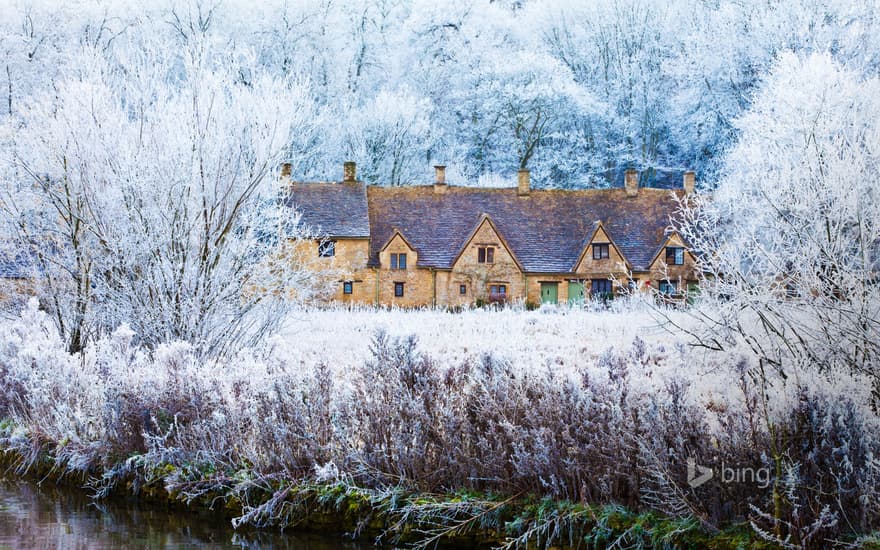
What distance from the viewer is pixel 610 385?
978cm

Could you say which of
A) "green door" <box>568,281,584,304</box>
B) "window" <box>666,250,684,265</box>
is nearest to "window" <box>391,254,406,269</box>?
"green door" <box>568,281,584,304</box>

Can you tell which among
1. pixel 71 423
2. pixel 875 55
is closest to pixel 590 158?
pixel 875 55

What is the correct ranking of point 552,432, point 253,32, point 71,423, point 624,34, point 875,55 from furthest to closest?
point 624,34 < point 253,32 < point 875,55 < point 71,423 < point 552,432

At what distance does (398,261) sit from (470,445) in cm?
3250

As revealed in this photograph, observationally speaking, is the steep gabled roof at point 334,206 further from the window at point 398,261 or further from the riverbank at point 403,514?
the riverbank at point 403,514

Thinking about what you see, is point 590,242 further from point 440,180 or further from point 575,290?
point 440,180

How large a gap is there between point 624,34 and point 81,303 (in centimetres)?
4686

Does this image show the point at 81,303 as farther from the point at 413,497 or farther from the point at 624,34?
the point at 624,34

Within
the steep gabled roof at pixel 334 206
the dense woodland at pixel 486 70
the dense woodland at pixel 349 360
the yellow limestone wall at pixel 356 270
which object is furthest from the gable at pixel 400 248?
the dense woodland at pixel 349 360

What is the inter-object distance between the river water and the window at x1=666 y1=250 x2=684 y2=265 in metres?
34.4

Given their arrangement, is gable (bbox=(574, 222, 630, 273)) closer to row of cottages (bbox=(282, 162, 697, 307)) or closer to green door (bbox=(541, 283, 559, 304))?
row of cottages (bbox=(282, 162, 697, 307))

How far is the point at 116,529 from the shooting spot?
1077 cm

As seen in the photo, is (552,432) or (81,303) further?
(81,303)

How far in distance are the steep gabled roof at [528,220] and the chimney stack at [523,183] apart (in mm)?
259
